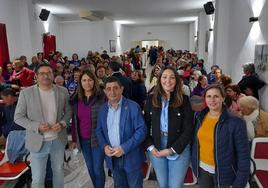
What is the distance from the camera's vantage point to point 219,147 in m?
1.87

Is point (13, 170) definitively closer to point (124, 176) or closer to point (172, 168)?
point (124, 176)

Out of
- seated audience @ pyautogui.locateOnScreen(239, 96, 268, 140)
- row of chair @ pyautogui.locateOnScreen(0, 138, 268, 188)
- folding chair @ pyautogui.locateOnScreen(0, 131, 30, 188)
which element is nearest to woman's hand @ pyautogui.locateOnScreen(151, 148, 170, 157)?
row of chair @ pyautogui.locateOnScreen(0, 138, 268, 188)

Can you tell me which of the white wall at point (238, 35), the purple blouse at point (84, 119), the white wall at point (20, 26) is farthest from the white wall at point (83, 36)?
the purple blouse at point (84, 119)

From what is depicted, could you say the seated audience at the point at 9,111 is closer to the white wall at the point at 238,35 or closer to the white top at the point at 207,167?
the white top at the point at 207,167

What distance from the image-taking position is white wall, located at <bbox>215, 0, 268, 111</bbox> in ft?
15.2

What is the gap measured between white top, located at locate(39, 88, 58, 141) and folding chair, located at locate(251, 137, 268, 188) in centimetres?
198

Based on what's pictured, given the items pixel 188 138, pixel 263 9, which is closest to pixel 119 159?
pixel 188 138

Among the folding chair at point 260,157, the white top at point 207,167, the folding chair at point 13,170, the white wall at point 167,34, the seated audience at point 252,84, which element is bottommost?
the folding chair at point 13,170

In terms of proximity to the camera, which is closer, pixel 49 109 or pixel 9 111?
pixel 49 109

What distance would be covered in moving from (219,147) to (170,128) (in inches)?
15.8

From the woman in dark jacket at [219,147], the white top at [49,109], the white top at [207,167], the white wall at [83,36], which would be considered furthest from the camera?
the white wall at [83,36]

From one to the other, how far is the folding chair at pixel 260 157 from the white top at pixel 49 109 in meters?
1.98

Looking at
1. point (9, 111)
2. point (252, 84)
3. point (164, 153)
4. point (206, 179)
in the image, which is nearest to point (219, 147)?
point (206, 179)

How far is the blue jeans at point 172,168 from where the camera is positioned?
6.98ft
